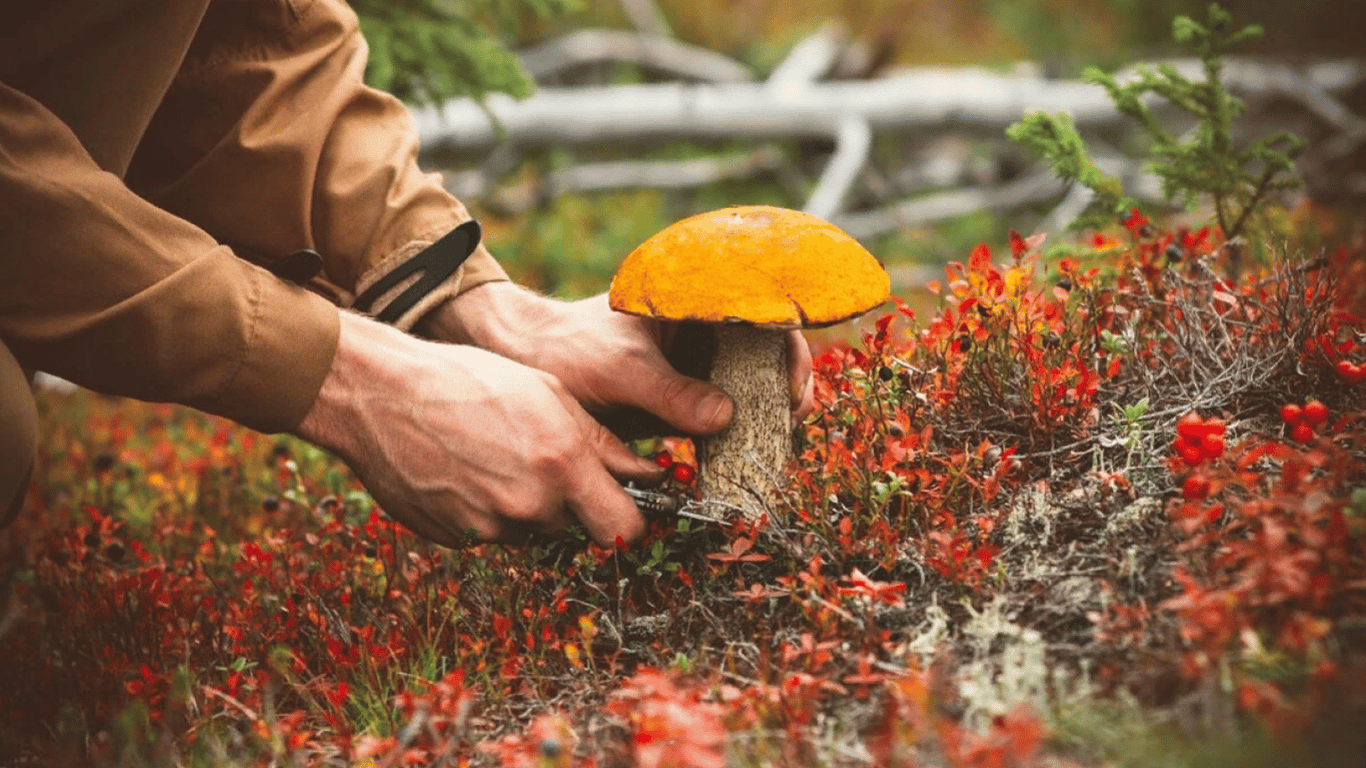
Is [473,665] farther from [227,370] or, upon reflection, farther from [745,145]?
[745,145]

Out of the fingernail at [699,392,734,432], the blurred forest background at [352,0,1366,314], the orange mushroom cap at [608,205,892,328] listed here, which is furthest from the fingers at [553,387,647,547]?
the blurred forest background at [352,0,1366,314]

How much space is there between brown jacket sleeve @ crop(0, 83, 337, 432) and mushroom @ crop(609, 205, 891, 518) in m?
0.85

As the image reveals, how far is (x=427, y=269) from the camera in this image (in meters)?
3.01

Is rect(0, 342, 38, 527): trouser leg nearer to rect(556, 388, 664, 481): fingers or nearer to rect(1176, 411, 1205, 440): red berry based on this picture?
rect(556, 388, 664, 481): fingers

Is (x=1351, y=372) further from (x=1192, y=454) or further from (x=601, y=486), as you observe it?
(x=601, y=486)

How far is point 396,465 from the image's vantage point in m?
2.43

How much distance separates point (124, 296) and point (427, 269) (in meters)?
0.94

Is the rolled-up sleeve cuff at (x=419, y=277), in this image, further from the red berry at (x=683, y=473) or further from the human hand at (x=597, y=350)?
the red berry at (x=683, y=473)

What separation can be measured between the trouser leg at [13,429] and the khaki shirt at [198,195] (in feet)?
0.25

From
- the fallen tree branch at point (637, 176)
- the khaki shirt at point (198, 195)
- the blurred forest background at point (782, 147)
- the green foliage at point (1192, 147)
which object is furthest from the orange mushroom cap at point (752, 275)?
the fallen tree branch at point (637, 176)

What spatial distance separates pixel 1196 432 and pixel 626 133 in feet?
22.3

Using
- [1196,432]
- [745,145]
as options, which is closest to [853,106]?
[745,145]

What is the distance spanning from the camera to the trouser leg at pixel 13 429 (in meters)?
2.20

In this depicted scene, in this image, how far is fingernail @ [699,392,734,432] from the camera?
2434 millimetres
